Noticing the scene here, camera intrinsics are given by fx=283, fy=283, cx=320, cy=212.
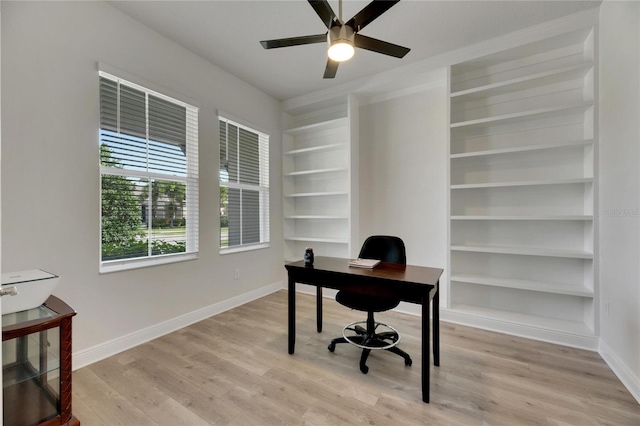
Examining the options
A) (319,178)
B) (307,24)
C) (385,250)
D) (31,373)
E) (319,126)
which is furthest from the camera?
(319,178)

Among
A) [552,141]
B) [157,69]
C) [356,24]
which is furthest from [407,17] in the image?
[157,69]

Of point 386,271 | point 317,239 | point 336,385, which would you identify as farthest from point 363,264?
point 317,239

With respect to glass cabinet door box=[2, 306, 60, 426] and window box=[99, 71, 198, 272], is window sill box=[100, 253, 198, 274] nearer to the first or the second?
window box=[99, 71, 198, 272]

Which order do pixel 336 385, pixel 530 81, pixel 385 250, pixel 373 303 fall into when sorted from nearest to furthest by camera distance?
pixel 336 385
pixel 373 303
pixel 385 250
pixel 530 81

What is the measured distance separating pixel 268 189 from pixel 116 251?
2.07 meters

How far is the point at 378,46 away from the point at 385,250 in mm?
1698

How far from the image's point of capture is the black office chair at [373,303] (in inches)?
84.6

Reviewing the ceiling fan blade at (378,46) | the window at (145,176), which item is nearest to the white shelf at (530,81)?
the ceiling fan blade at (378,46)

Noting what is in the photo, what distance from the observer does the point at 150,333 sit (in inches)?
103

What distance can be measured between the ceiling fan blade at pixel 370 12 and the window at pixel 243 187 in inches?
83.2

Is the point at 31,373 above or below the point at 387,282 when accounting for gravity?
below

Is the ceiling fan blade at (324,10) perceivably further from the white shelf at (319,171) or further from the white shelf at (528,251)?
the white shelf at (528,251)

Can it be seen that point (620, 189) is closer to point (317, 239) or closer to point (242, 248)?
point (317, 239)

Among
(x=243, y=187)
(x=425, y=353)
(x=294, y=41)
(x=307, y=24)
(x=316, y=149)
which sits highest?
(x=307, y=24)
